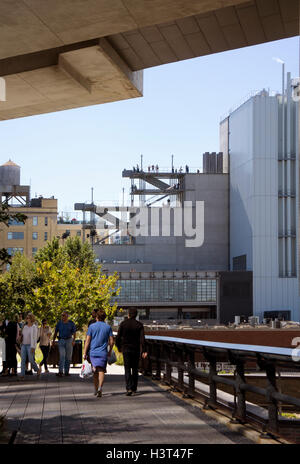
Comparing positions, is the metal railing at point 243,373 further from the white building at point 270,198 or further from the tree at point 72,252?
the white building at point 270,198

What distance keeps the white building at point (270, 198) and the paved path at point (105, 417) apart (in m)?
71.6

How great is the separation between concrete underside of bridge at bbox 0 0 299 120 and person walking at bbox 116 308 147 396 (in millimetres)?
5121

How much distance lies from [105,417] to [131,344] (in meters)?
4.13

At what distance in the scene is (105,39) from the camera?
50.8 ft

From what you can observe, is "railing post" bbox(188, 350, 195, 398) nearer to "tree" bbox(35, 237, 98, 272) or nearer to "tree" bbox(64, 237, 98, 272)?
"tree" bbox(35, 237, 98, 272)

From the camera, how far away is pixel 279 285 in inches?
3469

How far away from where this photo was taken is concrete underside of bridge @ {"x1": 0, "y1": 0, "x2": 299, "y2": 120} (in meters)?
12.4

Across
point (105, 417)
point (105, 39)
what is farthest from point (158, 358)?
point (105, 39)

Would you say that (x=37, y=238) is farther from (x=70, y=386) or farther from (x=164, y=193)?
(x=70, y=386)

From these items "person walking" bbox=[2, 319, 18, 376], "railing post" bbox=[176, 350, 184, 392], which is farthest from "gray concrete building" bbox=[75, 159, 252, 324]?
"railing post" bbox=[176, 350, 184, 392]

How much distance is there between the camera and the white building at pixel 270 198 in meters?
87.3

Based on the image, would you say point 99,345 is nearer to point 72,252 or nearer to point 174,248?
point 72,252
